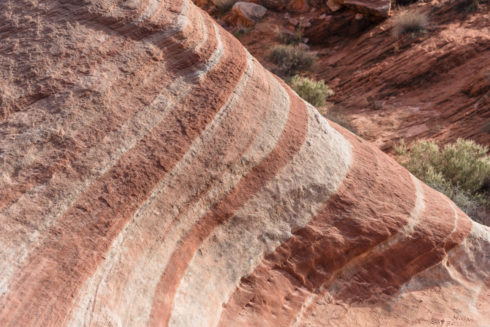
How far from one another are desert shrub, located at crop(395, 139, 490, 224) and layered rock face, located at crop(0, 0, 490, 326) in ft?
7.66

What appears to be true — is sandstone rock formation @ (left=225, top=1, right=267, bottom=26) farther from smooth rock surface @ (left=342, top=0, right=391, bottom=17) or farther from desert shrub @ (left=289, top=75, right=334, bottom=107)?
desert shrub @ (left=289, top=75, right=334, bottom=107)

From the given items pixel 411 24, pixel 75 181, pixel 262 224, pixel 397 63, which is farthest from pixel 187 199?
pixel 411 24

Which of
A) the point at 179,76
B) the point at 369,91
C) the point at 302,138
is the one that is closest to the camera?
the point at 179,76

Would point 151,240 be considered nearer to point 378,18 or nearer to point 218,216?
point 218,216

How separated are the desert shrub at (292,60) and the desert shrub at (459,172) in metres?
5.29

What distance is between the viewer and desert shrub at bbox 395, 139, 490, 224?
18.9 feet

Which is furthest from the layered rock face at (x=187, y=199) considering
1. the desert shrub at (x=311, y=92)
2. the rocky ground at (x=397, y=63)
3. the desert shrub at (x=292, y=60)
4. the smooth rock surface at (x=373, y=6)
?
the smooth rock surface at (x=373, y=6)

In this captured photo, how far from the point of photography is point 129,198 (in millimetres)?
2578

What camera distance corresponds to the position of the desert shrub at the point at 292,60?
11.3 m

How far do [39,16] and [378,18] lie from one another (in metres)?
10.9

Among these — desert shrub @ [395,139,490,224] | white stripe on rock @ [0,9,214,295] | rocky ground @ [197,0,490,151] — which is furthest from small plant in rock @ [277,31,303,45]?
white stripe on rock @ [0,9,214,295]

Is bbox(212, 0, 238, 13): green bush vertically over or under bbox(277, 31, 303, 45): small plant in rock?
under

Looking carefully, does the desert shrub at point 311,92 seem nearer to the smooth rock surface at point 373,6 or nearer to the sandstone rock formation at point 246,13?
the smooth rock surface at point 373,6

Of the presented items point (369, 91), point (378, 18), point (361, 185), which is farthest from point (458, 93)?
point (361, 185)
